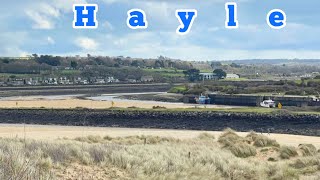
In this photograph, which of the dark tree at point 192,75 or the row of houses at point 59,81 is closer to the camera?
the row of houses at point 59,81

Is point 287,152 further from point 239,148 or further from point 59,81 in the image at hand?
point 59,81

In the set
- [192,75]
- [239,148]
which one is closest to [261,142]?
[239,148]

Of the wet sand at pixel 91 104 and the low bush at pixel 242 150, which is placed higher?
the low bush at pixel 242 150

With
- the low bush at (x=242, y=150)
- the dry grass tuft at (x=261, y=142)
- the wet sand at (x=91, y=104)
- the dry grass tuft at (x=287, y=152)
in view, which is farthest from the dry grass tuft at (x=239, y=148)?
the wet sand at (x=91, y=104)

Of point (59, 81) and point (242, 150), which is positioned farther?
point (59, 81)

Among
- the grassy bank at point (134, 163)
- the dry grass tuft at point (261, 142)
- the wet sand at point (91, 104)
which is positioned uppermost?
the grassy bank at point (134, 163)

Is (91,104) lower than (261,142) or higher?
lower

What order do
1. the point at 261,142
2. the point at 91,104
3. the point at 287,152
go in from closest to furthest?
the point at 287,152 → the point at 261,142 → the point at 91,104

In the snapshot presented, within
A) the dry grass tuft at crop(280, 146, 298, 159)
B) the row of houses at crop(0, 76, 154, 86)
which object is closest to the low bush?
the dry grass tuft at crop(280, 146, 298, 159)

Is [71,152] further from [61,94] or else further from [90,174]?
[61,94]

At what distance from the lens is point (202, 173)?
14359 millimetres

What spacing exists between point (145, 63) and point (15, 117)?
132564 mm

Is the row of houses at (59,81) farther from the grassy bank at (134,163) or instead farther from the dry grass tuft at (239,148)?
the grassy bank at (134,163)

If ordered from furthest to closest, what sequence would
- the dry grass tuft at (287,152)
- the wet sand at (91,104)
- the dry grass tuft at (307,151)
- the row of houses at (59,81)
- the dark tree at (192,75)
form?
1. the dark tree at (192,75)
2. the row of houses at (59,81)
3. the wet sand at (91,104)
4. the dry grass tuft at (307,151)
5. the dry grass tuft at (287,152)
